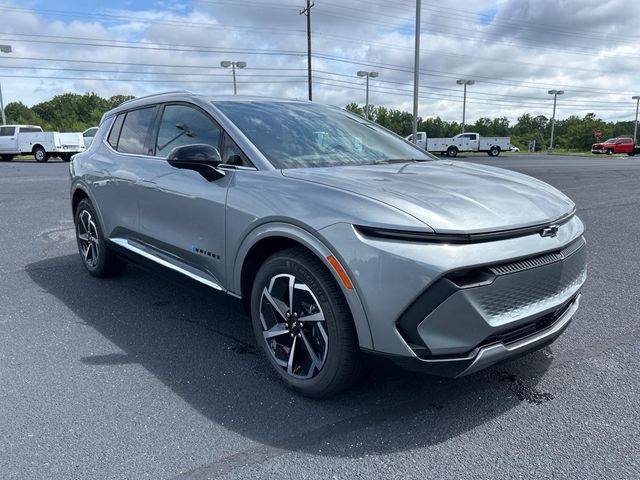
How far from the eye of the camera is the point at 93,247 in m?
4.93

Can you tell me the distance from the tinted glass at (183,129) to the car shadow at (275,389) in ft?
3.24

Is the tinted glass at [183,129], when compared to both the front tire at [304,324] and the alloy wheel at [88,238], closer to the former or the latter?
the front tire at [304,324]

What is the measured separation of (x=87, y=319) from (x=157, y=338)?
76 cm

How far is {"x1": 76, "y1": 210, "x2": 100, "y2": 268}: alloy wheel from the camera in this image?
191 inches

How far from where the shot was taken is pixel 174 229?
11.4ft

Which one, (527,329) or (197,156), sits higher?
(197,156)

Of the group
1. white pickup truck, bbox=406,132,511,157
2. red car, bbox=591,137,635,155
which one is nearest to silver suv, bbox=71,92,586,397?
white pickup truck, bbox=406,132,511,157

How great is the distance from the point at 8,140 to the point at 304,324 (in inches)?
1175

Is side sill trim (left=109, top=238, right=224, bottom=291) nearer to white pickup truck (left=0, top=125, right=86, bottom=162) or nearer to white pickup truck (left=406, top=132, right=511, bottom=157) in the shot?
white pickup truck (left=0, top=125, right=86, bottom=162)

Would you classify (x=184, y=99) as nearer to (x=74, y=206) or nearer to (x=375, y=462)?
(x=74, y=206)

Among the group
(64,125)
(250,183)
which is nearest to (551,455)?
(250,183)

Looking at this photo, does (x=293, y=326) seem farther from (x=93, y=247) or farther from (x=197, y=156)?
(x=93, y=247)

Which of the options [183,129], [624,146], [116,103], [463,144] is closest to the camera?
[183,129]

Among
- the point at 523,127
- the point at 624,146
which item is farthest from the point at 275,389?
the point at 523,127
